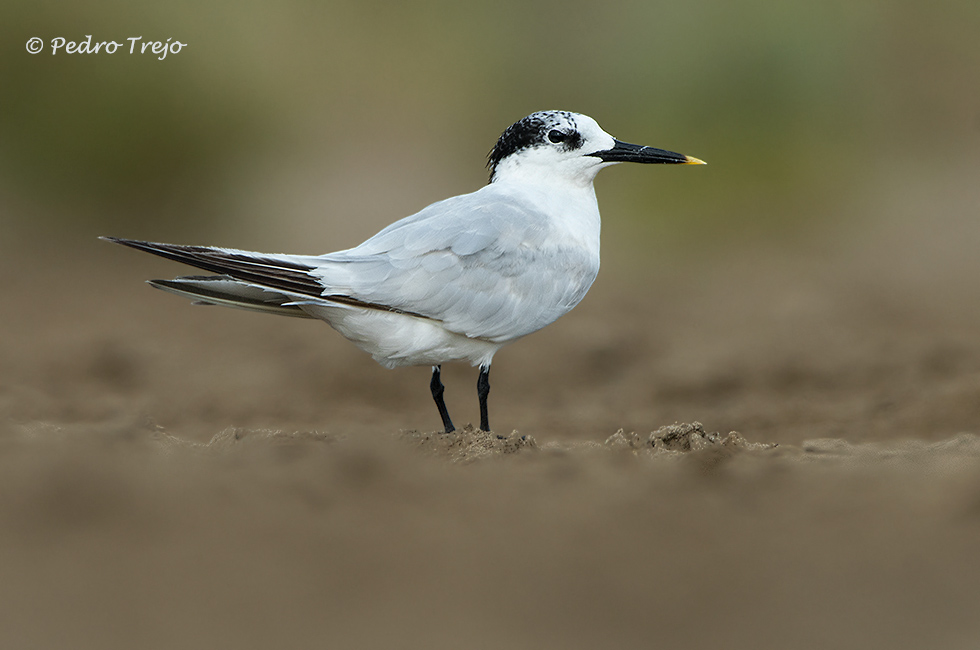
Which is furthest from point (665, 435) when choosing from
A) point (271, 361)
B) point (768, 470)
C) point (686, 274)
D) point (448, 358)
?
point (686, 274)

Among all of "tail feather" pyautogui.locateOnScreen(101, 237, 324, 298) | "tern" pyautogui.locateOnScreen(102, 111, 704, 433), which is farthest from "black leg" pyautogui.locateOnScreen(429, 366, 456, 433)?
"tail feather" pyautogui.locateOnScreen(101, 237, 324, 298)

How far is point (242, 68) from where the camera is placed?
33.8ft

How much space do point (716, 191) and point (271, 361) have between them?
553cm

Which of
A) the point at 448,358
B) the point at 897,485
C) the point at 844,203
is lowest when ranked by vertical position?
the point at 897,485

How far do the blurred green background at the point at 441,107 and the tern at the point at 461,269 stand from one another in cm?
509

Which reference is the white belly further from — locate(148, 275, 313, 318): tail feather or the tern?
locate(148, 275, 313, 318): tail feather

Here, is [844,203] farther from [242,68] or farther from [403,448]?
[403,448]

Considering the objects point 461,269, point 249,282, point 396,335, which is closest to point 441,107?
point 461,269

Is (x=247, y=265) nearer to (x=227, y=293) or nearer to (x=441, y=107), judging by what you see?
(x=227, y=293)

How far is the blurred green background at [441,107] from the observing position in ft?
30.8

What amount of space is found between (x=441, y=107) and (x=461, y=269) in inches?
319

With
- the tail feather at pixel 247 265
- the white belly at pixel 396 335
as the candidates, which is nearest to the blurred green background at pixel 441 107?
the white belly at pixel 396 335

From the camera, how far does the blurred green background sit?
9.40 metres

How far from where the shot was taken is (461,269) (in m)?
3.88
